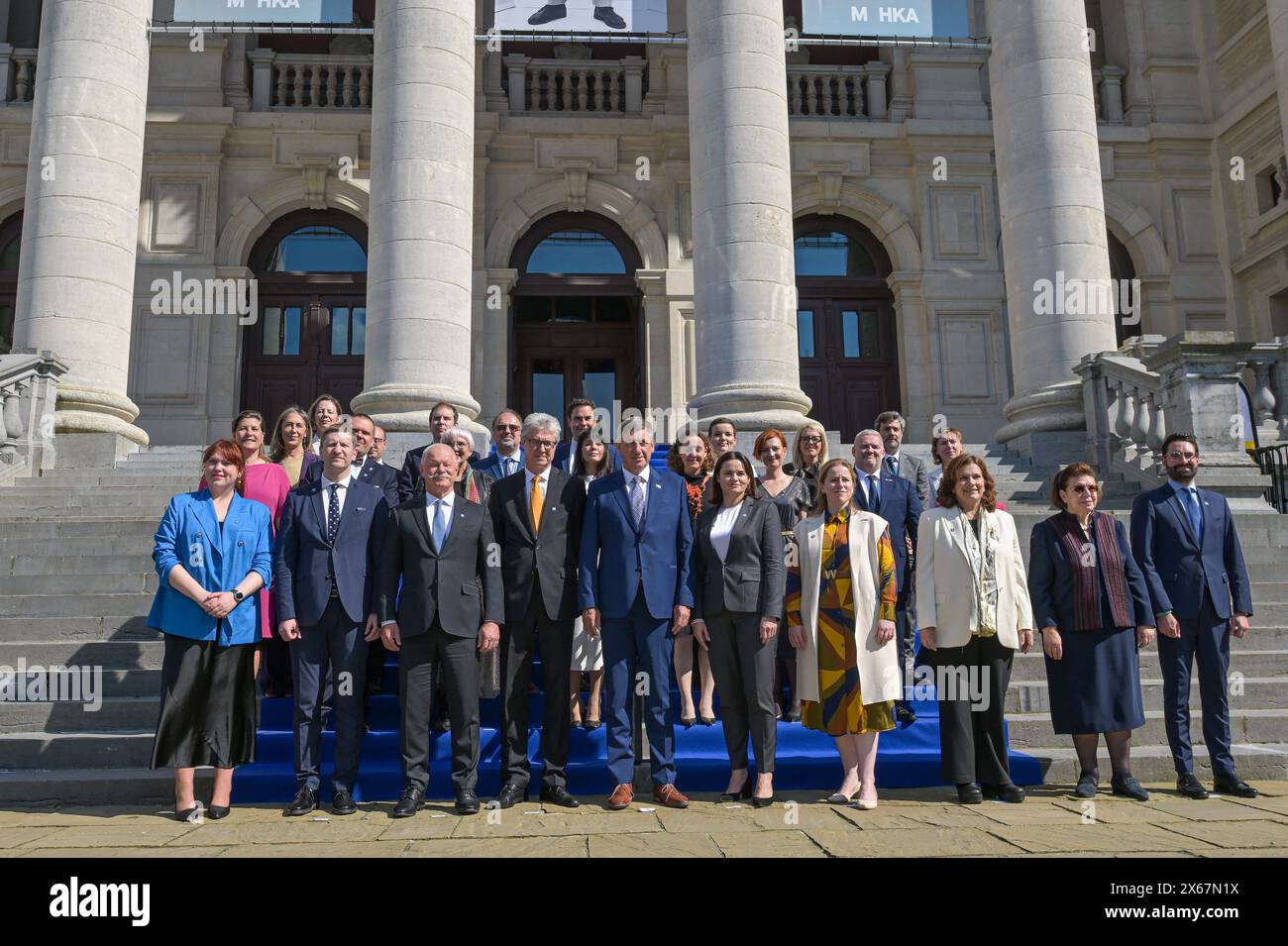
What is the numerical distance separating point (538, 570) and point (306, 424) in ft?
7.92

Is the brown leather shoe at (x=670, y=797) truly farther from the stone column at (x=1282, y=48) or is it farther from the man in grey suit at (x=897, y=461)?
the stone column at (x=1282, y=48)

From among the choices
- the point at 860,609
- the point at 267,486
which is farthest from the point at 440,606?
the point at 860,609

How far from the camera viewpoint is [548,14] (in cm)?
1582

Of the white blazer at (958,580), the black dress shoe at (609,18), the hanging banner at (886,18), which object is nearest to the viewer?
the white blazer at (958,580)

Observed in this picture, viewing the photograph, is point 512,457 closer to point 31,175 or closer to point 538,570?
point 538,570

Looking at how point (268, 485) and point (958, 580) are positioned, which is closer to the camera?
point (958, 580)

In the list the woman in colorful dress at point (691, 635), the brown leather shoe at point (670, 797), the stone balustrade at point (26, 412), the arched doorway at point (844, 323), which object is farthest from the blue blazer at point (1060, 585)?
the arched doorway at point (844, 323)

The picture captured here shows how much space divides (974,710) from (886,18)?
43.5 feet

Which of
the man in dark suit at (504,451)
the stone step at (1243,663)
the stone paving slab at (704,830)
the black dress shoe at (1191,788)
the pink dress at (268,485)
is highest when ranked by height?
the man in dark suit at (504,451)

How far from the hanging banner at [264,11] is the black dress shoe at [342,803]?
43.9ft

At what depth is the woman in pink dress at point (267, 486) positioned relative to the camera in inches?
274

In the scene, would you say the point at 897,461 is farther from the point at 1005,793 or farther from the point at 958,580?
the point at 1005,793

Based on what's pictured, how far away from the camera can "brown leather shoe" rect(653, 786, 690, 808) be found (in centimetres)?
580

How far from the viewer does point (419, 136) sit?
1305 centimetres
